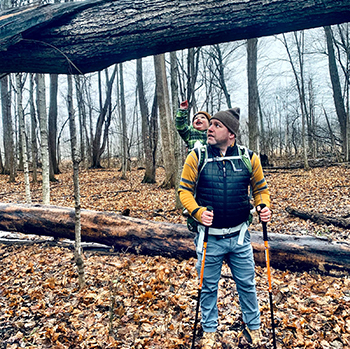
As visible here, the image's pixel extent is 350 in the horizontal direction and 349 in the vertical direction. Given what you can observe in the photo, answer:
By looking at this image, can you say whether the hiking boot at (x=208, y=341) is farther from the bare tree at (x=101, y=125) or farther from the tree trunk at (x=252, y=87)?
the bare tree at (x=101, y=125)

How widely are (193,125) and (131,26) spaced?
1.70 meters

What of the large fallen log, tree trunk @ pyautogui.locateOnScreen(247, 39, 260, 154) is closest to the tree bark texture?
the large fallen log

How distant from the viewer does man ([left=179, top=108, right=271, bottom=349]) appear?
7.97 ft

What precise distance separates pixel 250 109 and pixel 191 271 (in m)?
8.77

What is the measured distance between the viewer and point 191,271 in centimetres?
388

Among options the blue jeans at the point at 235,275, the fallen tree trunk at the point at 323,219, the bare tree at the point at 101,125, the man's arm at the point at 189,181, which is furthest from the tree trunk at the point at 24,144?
the bare tree at the point at 101,125

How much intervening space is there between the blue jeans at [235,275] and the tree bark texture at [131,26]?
6.36 ft

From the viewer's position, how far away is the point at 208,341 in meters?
2.52

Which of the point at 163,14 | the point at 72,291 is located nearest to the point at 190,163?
the point at 163,14

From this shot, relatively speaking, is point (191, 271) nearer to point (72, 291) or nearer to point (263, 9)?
point (72, 291)

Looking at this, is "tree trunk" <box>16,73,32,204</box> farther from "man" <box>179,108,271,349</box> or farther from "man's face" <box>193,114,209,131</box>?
"man" <box>179,108,271,349</box>

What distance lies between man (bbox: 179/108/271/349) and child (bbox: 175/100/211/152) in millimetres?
901

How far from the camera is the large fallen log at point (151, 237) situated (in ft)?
12.0

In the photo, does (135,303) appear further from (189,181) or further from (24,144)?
(24,144)
